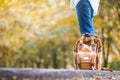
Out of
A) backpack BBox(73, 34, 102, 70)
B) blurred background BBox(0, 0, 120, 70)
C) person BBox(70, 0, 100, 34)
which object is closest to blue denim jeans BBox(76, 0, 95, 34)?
person BBox(70, 0, 100, 34)

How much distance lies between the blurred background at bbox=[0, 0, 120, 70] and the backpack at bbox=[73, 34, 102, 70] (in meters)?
8.82

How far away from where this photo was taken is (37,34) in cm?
2445

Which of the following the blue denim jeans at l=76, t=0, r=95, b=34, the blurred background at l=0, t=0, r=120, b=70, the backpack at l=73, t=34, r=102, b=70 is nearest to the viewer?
the backpack at l=73, t=34, r=102, b=70

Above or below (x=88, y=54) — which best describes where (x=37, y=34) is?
below

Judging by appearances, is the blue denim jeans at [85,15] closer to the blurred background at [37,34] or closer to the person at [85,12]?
the person at [85,12]

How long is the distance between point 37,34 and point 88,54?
1814 centimetres

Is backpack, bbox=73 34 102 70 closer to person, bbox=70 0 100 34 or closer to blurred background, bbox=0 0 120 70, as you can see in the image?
person, bbox=70 0 100 34

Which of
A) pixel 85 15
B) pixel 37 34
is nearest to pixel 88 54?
pixel 85 15

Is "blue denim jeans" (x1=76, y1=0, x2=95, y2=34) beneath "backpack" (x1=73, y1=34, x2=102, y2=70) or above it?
above

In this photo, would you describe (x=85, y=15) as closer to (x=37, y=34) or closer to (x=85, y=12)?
(x=85, y=12)

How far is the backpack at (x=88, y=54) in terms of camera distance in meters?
6.32

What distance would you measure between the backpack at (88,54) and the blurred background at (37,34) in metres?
8.82

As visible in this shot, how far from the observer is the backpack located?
6320 millimetres

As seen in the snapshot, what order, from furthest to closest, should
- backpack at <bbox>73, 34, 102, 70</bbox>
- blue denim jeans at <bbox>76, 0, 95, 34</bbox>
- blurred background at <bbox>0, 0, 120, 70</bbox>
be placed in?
blurred background at <bbox>0, 0, 120, 70</bbox>
blue denim jeans at <bbox>76, 0, 95, 34</bbox>
backpack at <bbox>73, 34, 102, 70</bbox>
